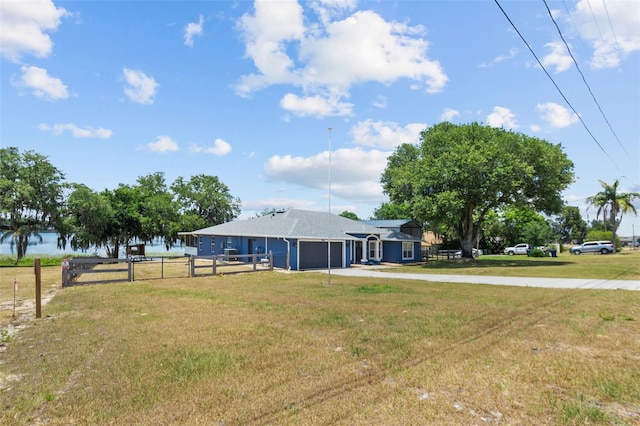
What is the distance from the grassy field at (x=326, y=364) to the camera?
4461mm

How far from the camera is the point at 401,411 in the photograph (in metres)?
4.43

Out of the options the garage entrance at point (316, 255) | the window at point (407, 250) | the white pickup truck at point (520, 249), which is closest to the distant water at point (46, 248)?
the garage entrance at point (316, 255)

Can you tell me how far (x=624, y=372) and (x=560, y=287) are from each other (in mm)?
11857

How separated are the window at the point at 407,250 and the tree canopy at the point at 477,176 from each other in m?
3.29

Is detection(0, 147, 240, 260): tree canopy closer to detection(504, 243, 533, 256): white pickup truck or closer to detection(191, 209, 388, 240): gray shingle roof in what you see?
detection(191, 209, 388, 240): gray shingle roof

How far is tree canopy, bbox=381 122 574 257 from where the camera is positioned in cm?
3098

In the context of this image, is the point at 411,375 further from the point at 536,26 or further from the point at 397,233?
the point at 397,233

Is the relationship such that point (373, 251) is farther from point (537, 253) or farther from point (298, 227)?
point (537, 253)

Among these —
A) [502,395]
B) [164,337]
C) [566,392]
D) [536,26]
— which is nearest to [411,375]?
[502,395]

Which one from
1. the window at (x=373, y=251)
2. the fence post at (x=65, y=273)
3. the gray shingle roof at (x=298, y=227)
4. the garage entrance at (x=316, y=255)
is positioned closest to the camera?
the fence post at (x=65, y=273)

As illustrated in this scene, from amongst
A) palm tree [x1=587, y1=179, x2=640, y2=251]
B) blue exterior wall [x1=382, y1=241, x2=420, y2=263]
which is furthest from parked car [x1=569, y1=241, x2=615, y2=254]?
blue exterior wall [x1=382, y1=241, x2=420, y2=263]

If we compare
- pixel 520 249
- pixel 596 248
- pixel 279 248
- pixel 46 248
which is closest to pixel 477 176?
pixel 279 248

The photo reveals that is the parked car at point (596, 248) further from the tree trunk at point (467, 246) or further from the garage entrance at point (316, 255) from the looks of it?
the garage entrance at point (316, 255)

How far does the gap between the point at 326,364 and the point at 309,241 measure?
21.1 m
